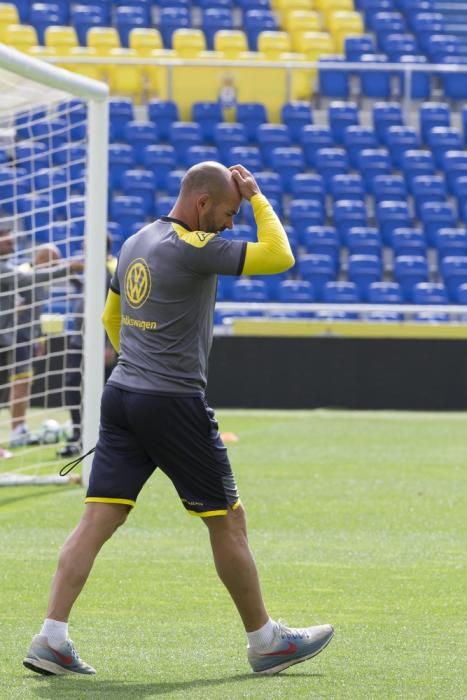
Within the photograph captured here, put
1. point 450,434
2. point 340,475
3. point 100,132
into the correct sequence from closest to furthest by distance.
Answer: point 100,132 → point 340,475 → point 450,434

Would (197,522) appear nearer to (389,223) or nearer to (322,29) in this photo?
(389,223)

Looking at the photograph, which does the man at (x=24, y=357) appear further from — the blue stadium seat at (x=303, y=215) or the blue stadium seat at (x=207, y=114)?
the blue stadium seat at (x=207, y=114)

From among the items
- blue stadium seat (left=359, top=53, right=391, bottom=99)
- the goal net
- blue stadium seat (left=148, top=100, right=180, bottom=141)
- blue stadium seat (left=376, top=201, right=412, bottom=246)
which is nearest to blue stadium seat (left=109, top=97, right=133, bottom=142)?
blue stadium seat (left=148, top=100, right=180, bottom=141)

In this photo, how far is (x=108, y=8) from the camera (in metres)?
28.8

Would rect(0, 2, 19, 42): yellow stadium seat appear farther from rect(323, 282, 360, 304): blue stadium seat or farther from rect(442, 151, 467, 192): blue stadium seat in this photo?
rect(323, 282, 360, 304): blue stadium seat

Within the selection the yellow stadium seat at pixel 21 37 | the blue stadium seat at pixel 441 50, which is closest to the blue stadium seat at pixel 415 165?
the blue stadium seat at pixel 441 50

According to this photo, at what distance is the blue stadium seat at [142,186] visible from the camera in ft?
79.3

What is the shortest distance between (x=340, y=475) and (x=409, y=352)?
789cm

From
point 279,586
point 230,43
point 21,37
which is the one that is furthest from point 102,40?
point 279,586

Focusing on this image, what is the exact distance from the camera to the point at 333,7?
28.7 m

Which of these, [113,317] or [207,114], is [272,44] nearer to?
[207,114]

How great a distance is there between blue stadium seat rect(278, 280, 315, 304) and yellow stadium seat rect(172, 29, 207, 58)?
6.41 meters

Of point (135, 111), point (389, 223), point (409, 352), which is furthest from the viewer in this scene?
point (135, 111)

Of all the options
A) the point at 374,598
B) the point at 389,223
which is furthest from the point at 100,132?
the point at 389,223
